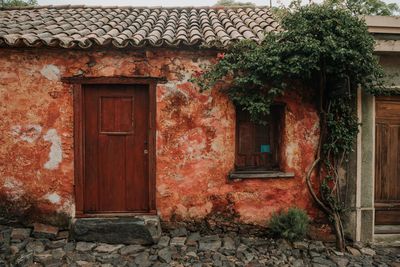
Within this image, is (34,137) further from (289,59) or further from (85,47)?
(289,59)

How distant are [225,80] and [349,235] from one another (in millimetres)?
3391

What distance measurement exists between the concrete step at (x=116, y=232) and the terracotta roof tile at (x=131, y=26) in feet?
9.01

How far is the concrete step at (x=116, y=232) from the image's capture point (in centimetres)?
463

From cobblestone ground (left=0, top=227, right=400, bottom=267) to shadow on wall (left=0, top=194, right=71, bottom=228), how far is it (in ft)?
0.57

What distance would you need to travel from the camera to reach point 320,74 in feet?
15.6

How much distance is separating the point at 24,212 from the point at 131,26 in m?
3.71

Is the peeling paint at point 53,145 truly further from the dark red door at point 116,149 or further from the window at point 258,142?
the window at point 258,142

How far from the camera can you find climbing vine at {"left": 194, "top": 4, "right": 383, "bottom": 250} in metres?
4.33

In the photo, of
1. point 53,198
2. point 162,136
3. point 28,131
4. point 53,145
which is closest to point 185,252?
point 162,136

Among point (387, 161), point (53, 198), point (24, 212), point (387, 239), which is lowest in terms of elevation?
point (387, 239)

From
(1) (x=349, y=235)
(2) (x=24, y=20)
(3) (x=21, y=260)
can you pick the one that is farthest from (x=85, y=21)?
(1) (x=349, y=235)

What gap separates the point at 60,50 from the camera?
4.72 meters

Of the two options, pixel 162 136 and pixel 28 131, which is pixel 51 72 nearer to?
pixel 28 131

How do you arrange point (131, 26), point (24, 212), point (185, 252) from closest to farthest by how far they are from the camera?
point (185, 252) < point (24, 212) < point (131, 26)
